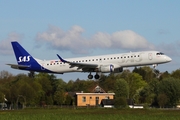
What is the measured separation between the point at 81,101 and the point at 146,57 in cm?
6796

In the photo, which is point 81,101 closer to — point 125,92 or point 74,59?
point 125,92

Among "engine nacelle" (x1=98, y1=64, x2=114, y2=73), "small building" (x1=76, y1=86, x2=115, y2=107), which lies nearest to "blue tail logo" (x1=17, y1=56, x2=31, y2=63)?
"engine nacelle" (x1=98, y1=64, x2=114, y2=73)

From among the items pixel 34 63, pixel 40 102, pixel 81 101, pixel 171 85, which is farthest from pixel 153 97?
pixel 34 63

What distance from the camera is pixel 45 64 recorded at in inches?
3573

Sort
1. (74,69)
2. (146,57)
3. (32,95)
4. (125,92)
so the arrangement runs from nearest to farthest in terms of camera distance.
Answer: (146,57), (74,69), (32,95), (125,92)

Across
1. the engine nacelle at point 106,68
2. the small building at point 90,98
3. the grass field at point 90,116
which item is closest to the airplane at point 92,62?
the engine nacelle at point 106,68

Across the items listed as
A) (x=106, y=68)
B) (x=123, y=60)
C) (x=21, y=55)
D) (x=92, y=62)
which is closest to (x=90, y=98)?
(x=21, y=55)

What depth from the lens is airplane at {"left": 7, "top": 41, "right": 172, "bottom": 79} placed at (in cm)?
8244

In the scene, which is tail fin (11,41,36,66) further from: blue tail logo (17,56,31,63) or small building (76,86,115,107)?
small building (76,86,115,107)

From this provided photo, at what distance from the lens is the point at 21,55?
94812 millimetres

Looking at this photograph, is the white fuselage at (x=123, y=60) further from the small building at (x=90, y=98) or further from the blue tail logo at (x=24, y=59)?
the small building at (x=90, y=98)

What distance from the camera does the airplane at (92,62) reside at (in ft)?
270

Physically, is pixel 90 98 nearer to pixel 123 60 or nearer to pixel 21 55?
pixel 21 55

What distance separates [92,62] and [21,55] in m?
13.8
